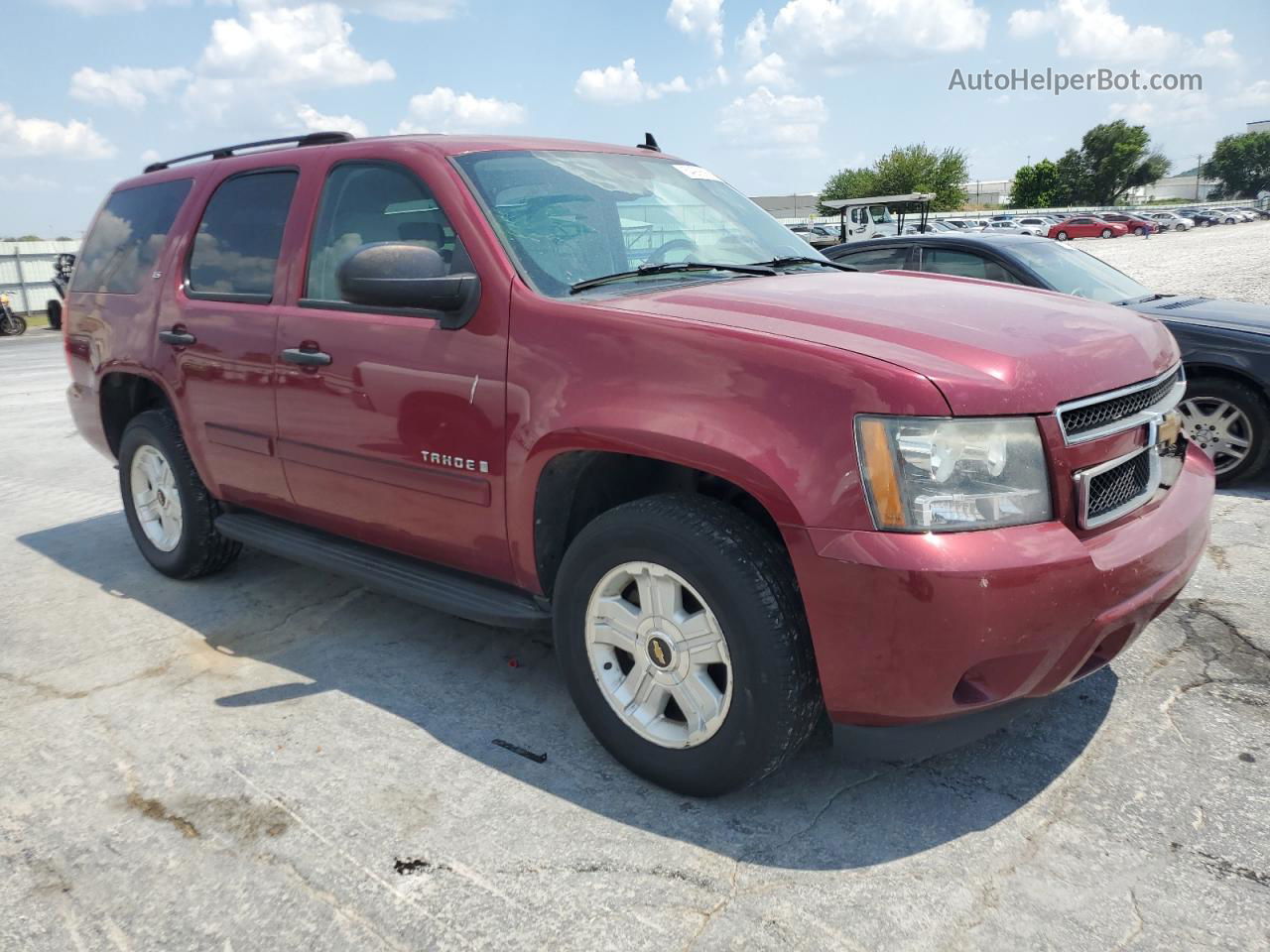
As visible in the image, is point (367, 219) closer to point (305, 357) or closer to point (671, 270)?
point (305, 357)

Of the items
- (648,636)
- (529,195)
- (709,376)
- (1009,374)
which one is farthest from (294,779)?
(1009,374)

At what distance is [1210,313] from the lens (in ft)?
19.8

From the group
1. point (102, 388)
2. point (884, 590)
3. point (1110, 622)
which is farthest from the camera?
point (102, 388)

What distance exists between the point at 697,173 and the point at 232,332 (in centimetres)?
200

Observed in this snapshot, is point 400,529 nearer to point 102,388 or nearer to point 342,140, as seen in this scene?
point 342,140

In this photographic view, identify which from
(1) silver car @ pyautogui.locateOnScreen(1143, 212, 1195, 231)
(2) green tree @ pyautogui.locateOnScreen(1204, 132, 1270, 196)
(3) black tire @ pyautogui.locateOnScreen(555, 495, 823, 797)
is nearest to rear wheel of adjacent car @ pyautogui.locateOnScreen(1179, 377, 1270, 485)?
(3) black tire @ pyautogui.locateOnScreen(555, 495, 823, 797)

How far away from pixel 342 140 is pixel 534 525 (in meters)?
1.89

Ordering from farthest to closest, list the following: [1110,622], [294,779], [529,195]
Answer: [529,195] < [294,779] < [1110,622]

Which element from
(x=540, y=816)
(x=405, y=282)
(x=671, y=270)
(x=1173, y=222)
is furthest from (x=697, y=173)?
(x=1173, y=222)

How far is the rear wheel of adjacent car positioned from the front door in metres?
4.45

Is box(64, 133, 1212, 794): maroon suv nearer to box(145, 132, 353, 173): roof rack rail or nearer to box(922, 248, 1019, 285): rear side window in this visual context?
box(145, 132, 353, 173): roof rack rail

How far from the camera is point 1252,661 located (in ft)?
11.5

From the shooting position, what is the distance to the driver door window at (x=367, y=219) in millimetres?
3340

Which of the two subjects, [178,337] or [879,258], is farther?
[879,258]
